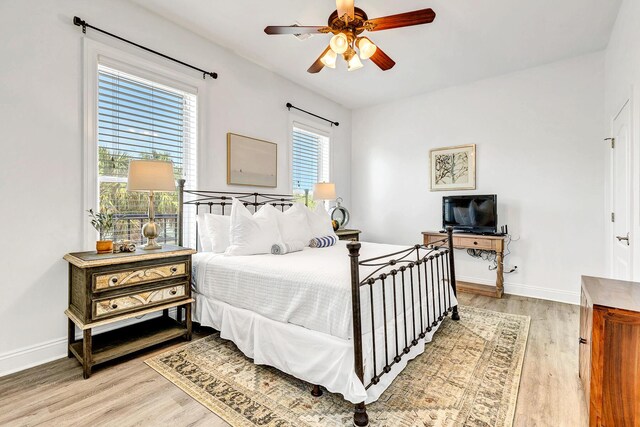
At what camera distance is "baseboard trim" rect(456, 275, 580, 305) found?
3812 millimetres

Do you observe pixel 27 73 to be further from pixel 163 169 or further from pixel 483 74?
pixel 483 74

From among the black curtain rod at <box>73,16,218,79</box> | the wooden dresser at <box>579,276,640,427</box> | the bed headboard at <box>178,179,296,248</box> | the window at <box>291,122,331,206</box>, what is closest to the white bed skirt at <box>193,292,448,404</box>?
the wooden dresser at <box>579,276,640,427</box>

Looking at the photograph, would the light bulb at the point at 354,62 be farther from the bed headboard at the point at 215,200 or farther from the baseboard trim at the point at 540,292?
the baseboard trim at the point at 540,292

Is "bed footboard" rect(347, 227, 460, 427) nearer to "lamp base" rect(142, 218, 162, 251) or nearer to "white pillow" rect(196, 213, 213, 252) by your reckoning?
"white pillow" rect(196, 213, 213, 252)

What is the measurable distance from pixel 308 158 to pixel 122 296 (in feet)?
10.9

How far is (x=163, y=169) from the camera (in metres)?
2.54

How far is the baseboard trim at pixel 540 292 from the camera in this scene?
3812mm

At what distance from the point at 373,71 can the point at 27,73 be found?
350 centimetres

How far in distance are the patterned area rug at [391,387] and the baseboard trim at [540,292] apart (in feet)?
5.44

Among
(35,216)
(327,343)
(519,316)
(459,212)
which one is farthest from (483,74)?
(35,216)

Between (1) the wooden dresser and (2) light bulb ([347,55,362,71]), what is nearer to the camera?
(1) the wooden dresser

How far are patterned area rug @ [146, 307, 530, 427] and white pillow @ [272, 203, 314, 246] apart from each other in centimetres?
112

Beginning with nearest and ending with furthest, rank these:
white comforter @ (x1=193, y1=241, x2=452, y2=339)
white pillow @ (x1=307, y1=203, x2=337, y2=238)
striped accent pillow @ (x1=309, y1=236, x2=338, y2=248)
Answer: white comforter @ (x1=193, y1=241, x2=452, y2=339)
striped accent pillow @ (x1=309, y1=236, x2=338, y2=248)
white pillow @ (x1=307, y1=203, x2=337, y2=238)

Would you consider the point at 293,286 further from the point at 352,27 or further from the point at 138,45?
the point at 138,45
